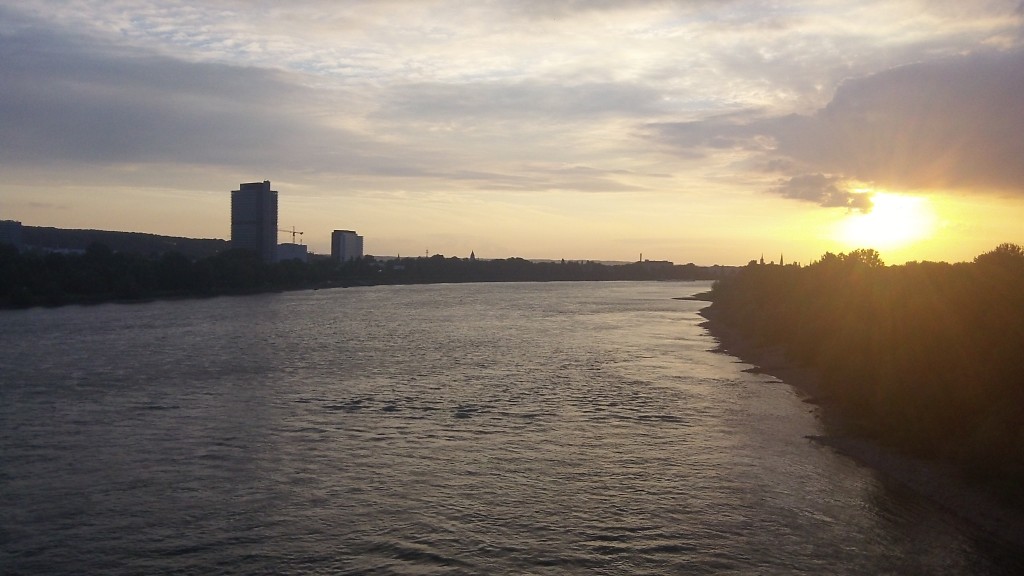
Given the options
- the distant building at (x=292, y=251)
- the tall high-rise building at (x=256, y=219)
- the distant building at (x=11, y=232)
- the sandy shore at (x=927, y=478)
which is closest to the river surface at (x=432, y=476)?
the sandy shore at (x=927, y=478)

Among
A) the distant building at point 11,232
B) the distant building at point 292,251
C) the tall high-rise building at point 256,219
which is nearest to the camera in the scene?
the distant building at point 11,232

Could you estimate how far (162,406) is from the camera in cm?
2072

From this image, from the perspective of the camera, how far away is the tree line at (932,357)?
1614 cm

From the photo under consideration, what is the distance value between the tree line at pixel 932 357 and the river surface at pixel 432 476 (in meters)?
1.72

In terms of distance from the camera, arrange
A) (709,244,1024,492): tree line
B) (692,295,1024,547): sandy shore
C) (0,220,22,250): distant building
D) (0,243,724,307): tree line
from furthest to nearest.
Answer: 1. (0,220,22,250): distant building
2. (0,243,724,307): tree line
3. (709,244,1024,492): tree line
4. (692,295,1024,547): sandy shore

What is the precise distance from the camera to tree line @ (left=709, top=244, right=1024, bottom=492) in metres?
16.1

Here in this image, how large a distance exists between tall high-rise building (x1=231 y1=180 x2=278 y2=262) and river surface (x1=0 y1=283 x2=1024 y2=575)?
312ft

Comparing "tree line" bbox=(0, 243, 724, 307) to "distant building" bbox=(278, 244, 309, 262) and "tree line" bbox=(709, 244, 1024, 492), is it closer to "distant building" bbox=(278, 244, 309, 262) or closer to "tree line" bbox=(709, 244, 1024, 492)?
"distant building" bbox=(278, 244, 309, 262)

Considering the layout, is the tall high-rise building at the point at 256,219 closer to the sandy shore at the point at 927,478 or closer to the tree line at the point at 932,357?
the tree line at the point at 932,357

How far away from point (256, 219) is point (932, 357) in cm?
11398

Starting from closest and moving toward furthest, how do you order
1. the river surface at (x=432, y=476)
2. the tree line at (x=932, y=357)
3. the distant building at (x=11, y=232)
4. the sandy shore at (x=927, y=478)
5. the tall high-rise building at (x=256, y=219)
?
the river surface at (x=432, y=476), the sandy shore at (x=927, y=478), the tree line at (x=932, y=357), the distant building at (x=11, y=232), the tall high-rise building at (x=256, y=219)

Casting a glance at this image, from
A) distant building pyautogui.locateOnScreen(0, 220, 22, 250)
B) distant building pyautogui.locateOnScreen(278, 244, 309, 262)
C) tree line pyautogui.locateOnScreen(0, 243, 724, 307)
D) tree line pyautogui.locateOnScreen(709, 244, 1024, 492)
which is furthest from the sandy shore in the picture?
distant building pyautogui.locateOnScreen(278, 244, 309, 262)

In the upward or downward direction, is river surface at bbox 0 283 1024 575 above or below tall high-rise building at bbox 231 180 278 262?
below

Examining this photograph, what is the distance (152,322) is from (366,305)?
22180mm
